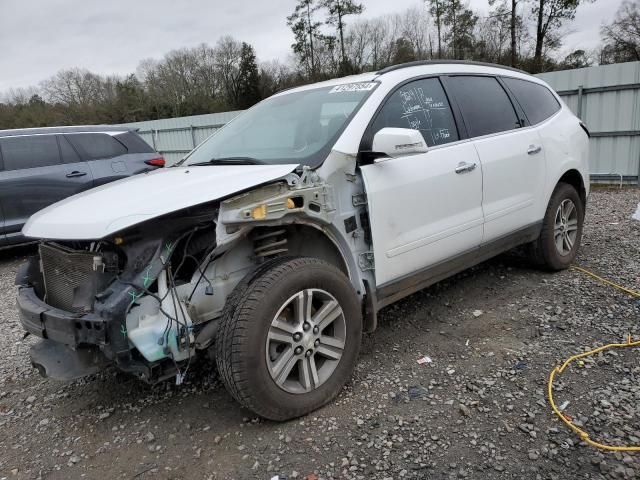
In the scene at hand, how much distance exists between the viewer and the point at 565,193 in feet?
14.7

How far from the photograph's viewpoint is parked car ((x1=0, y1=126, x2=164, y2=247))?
639 centimetres

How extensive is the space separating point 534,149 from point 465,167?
102 cm

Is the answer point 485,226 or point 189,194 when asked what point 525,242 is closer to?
point 485,226

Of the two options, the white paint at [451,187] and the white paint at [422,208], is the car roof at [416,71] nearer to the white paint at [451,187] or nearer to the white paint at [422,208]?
the white paint at [451,187]

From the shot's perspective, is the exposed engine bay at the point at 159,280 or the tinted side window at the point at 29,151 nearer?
the exposed engine bay at the point at 159,280

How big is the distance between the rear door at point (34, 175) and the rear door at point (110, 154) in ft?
0.45

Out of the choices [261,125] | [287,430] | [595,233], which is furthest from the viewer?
[595,233]

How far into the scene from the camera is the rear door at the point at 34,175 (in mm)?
6379

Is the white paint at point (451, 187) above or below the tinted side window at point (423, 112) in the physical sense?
below

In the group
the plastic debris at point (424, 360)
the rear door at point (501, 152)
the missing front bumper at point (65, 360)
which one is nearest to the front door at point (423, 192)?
the rear door at point (501, 152)

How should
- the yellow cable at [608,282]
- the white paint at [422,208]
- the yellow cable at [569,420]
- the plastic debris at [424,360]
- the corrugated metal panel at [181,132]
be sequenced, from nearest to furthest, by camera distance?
the yellow cable at [569,420]
the white paint at [422,208]
the plastic debris at [424,360]
the yellow cable at [608,282]
the corrugated metal panel at [181,132]

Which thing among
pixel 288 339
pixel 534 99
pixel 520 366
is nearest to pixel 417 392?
pixel 520 366

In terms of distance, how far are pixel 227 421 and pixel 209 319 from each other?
586 mm

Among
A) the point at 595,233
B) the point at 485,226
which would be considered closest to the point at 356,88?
the point at 485,226
